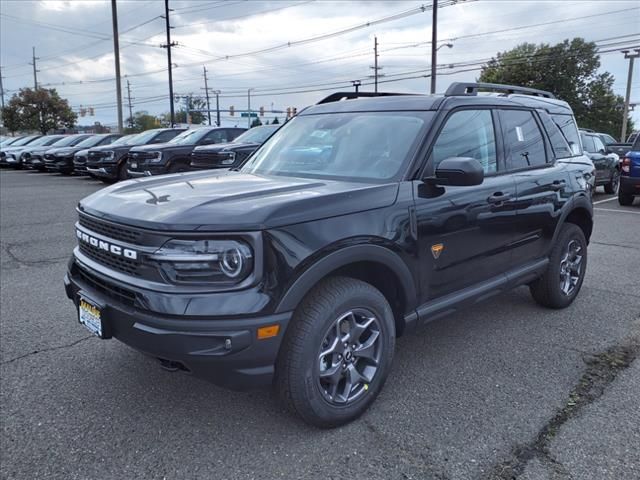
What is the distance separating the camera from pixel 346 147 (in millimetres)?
3551

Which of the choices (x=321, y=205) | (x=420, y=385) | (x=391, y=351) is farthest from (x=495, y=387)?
(x=321, y=205)

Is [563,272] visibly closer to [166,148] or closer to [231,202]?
[231,202]

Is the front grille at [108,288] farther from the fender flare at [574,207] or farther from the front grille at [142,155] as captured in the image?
the front grille at [142,155]

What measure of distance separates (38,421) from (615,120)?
55997 mm

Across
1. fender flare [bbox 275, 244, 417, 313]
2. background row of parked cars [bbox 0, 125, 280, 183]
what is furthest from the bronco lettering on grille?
background row of parked cars [bbox 0, 125, 280, 183]

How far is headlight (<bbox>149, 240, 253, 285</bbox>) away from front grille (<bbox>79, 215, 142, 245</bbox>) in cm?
23

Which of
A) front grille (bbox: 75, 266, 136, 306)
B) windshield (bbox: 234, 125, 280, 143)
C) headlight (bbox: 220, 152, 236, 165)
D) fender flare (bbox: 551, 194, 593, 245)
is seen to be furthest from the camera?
windshield (bbox: 234, 125, 280, 143)

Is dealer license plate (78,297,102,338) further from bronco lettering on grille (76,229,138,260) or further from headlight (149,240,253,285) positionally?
headlight (149,240,253,285)

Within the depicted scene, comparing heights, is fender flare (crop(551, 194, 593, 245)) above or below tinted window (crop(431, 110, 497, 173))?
below

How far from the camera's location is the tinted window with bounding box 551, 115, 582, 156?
4852 mm

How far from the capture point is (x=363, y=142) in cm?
351

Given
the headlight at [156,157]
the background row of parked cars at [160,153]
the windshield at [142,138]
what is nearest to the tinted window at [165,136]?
the background row of parked cars at [160,153]

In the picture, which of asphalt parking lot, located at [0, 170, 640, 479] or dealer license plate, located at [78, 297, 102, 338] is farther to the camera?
dealer license plate, located at [78, 297, 102, 338]

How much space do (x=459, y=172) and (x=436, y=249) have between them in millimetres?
499
